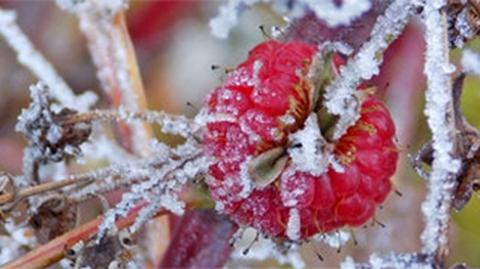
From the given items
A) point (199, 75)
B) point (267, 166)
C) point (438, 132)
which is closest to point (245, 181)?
Result: point (267, 166)

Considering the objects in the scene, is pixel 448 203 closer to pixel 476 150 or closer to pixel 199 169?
pixel 476 150

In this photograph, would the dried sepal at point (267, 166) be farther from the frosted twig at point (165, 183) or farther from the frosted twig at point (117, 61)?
the frosted twig at point (117, 61)

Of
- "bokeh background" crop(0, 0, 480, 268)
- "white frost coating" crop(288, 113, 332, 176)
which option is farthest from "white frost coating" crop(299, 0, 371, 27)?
"bokeh background" crop(0, 0, 480, 268)

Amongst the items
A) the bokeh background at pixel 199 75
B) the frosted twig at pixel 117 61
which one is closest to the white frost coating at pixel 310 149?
the frosted twig at pixel 117 61

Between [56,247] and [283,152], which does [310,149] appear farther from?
[56,247]

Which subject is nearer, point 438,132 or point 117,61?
point 438,132

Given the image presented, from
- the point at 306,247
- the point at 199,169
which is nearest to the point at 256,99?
the point at 199,169
